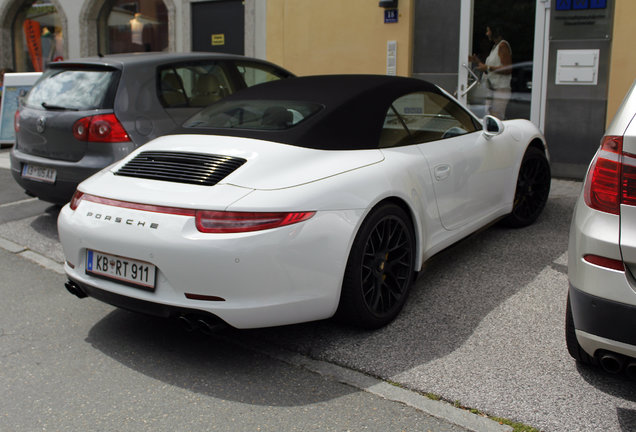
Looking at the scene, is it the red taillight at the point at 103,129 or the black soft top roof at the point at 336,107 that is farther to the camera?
the red taillight at the point at 103,129

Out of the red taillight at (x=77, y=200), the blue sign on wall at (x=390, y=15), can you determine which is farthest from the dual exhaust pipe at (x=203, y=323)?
the blue sign on wall at (x=390, y=15)

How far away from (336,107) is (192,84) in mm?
2618

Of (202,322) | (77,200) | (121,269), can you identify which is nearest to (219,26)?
(77,200)

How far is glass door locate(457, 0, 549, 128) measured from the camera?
8.82 m

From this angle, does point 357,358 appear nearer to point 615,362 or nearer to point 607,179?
point 615,362

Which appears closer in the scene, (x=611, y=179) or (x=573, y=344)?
(x=611, y=179)

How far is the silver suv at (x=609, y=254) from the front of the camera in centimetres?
265

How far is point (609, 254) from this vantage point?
2684mm

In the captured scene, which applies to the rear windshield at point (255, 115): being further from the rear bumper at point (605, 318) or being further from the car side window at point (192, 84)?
the rear bumper at point (605, 318)

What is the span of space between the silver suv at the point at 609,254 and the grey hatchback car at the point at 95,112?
3.86 m

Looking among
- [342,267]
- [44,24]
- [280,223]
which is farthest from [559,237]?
[44,24]

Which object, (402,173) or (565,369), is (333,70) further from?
(565,369)

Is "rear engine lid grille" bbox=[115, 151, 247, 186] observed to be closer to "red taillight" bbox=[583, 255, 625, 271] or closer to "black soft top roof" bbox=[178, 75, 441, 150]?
"black soft top roof" bbox=[178, 75, 441, 150]

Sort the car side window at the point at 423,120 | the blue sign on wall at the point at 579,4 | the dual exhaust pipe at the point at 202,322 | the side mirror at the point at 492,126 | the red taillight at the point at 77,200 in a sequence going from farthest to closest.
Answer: the blue sign on wall at the point at 579,4 → the side mirror at the point at 492,126 → the car side window at the point at 423,120 → the red taillight at the point at 77,200 → the dual exhaust pipe at the point at 202,322
